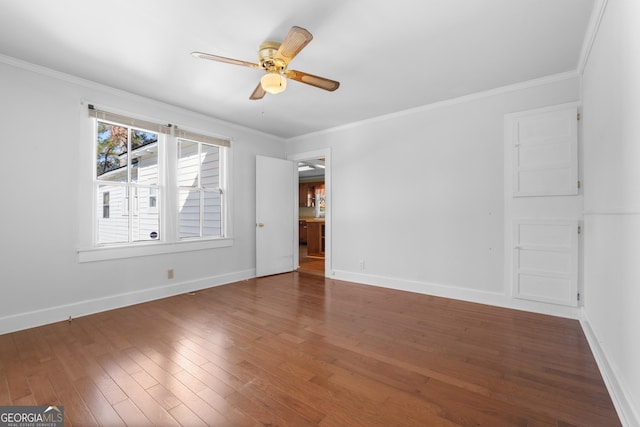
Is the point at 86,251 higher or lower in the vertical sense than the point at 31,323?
higher

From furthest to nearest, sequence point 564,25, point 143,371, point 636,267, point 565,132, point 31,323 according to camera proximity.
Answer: point 565,132
point 31,323
point 564,25
point 143,371
point 636,267

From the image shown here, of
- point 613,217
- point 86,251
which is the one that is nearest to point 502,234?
point 613,217

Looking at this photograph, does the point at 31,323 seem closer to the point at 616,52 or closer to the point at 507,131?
the point at 616,52

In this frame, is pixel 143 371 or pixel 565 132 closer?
pixel 143 371

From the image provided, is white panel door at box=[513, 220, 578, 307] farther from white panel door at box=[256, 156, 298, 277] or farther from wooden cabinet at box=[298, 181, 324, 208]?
wooden cabinet at box=[298, 181, 324, 208]

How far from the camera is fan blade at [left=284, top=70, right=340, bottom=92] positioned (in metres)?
2.40

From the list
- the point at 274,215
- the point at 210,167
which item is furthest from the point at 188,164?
the point at 274,215

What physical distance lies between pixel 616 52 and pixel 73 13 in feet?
11.9

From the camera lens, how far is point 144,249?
3609 mm

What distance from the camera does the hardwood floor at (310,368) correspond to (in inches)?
62.7

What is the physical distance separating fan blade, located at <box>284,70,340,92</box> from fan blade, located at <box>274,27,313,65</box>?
106mm

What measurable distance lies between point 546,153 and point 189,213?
4592mm

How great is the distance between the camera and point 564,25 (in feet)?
7.25

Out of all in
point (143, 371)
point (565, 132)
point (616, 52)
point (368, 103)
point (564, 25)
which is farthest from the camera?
point (368, 103)
